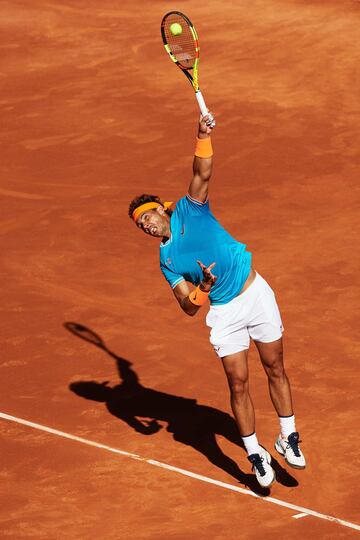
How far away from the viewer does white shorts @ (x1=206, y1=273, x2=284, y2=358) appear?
10367 mm

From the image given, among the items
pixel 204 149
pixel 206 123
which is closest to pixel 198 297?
pixel 204 149

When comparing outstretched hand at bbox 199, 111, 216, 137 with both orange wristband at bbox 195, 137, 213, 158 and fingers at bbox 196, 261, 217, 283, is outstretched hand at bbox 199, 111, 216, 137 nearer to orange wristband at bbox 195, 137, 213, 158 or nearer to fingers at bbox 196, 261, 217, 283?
orange wristband at bbox 195, 137, 213, 158

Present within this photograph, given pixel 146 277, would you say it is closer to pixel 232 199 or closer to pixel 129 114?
pixel 232 199

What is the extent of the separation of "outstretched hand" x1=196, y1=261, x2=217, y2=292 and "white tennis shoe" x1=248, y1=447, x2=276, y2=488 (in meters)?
1.59

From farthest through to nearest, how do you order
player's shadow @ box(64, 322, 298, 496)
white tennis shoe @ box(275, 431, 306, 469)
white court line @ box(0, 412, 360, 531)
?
player's shadow @ box(64, 322, 298, 496)
white tennis shoe @ box(275, 431, 306, 469)
white court line @ box(0, 412, 360, 531)

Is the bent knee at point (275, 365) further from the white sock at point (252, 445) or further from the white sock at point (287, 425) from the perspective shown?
the white sock at point (252, 445)

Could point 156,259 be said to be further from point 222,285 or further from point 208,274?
point 208,274

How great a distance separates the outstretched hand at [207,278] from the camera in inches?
387

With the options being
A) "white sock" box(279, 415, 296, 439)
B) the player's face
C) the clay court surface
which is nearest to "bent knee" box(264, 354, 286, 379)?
"white sock" box(279, 415, 296, 439)

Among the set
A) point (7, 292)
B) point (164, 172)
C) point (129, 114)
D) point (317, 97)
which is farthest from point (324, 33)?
point (7, 292)

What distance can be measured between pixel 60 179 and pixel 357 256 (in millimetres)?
5853

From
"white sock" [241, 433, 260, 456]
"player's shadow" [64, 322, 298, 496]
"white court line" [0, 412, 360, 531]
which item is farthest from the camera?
"player's shadow" [64, 322, 298, 496]

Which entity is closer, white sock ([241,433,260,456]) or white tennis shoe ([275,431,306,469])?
white sock ([241,433,260,456])

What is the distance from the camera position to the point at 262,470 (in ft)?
34.5
